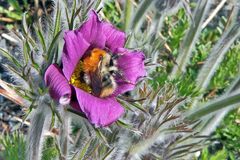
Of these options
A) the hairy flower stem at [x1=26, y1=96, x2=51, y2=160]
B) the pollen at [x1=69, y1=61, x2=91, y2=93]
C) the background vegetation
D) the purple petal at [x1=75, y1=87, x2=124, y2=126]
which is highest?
the pollen at [x1=69, y1=61, x2=91, y2=93]

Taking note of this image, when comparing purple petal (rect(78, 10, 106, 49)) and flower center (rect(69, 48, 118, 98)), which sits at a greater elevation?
→ purple petal (rect(78, 10, 106, 49))

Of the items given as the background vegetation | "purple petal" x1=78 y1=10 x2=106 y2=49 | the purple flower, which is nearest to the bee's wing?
the purple flower

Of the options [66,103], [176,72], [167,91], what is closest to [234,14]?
[176,72]

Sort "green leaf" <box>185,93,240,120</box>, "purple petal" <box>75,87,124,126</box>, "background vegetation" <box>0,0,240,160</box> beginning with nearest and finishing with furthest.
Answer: "purple petal" <box>75,87,124,126</box> < "green leaf" <box>185,93,240,120</box> < "background vegetation" <box>0,0,240,160</box>

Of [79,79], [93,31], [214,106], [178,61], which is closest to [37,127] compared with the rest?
[79,79]

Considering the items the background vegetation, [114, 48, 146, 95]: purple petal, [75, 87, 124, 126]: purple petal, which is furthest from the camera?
the background vegetation

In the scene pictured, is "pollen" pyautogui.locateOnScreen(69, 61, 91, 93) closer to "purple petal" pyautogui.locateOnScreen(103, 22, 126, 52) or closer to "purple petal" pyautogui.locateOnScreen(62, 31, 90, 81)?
"purple petal" pyautogui.locateOnScreen(62, 31, 90, 81)

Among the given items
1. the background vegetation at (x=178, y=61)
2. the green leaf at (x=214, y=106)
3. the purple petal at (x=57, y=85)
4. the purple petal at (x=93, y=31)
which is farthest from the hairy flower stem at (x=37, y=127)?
the green leaf at (x=214, y=106)
